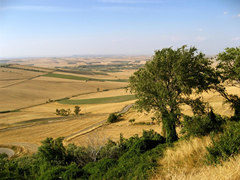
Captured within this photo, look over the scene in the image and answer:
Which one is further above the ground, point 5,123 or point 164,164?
point 164,164

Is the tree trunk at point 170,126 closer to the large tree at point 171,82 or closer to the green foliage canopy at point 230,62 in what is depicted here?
the large tree at point 171,82

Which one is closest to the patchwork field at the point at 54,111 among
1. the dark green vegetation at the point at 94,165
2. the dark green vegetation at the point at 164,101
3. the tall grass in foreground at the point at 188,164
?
the dark green vegetation at the point at 164,101

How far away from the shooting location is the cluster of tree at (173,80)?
1502 centimetres

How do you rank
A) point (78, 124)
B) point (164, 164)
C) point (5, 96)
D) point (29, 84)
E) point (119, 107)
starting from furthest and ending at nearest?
1. point (29, 84)
2. point (5, 96)
3. point (119, 107)
4. point (78, 124)
5. point (164, 164)

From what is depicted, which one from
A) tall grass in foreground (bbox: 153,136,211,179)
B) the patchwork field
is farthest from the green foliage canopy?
tall grass in foreground (bbox: 153,136,211,179)

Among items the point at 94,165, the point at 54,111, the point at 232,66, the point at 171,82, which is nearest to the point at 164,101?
the point at 171,82

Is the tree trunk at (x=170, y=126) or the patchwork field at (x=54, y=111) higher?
the tree trunk at (x=170, y=126)

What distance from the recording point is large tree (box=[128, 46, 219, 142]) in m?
15.0

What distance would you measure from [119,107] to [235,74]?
41.7 metres

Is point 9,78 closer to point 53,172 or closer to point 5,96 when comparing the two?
point 5,96

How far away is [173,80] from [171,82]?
40 cm

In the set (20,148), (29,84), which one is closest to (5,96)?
(29,84)

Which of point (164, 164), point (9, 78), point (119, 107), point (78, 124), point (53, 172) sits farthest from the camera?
point (9, 78)

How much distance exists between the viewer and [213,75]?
53.8 feet
